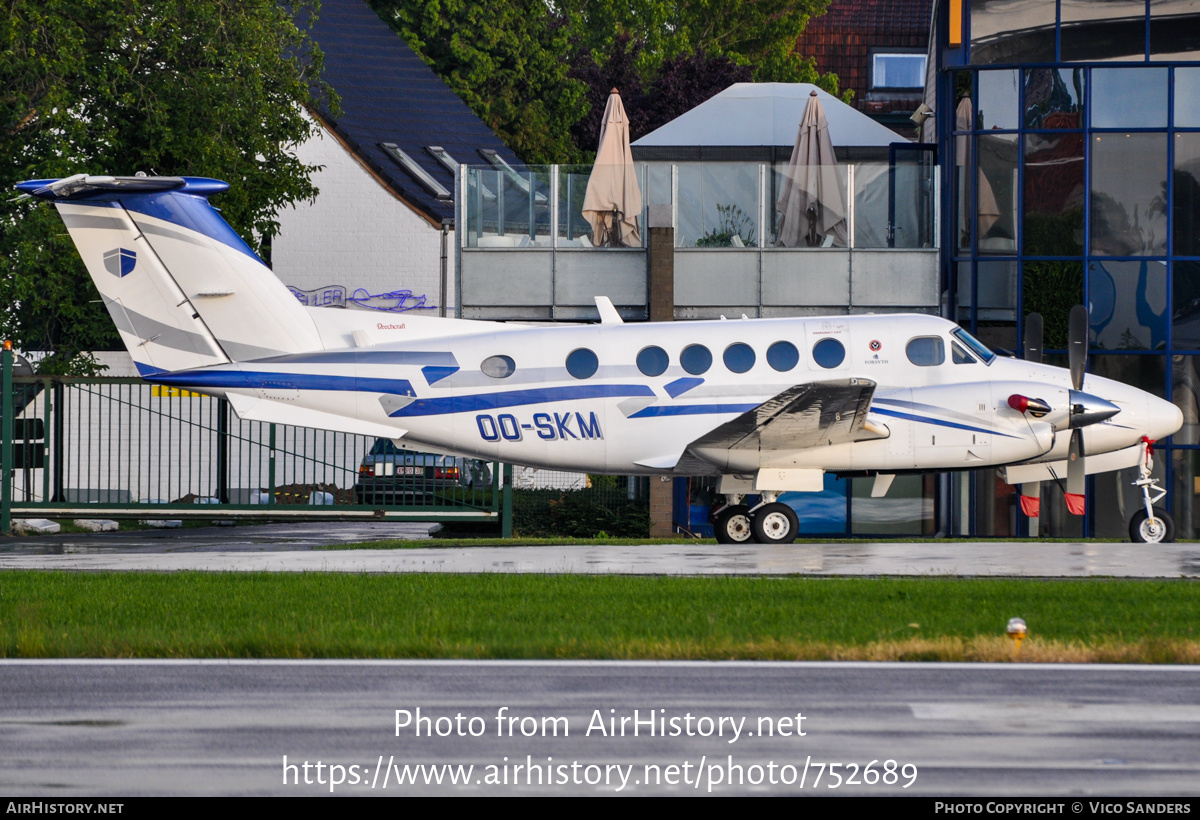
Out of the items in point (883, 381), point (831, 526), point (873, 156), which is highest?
point (873, 156)

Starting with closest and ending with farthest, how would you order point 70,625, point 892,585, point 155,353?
point 70,625 < point 892,585 < point 155,353

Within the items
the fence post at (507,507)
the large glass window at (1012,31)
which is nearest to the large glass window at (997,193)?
the large glass window at (1012,31)

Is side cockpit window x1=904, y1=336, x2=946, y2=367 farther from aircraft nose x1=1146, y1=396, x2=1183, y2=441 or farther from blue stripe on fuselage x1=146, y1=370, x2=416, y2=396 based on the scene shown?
blue stripe on fuselage x1=146, y1=370, x2=416, y2=396

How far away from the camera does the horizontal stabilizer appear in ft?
60.7

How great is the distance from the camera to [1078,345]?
18.7m

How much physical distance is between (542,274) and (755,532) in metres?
9.03

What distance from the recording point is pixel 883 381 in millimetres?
18766

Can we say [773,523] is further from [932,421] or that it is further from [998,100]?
[998,100]

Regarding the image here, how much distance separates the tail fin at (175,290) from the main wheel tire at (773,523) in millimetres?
6561

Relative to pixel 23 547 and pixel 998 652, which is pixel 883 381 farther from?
pixel 23 547

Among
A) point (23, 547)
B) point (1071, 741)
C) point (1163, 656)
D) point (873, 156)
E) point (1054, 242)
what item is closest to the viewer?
point (1071, 741)

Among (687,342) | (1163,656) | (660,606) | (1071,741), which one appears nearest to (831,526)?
(687,342)

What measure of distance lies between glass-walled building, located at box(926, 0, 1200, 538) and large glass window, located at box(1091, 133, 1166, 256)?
0.03 meters

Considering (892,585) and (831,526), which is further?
(831,526)
